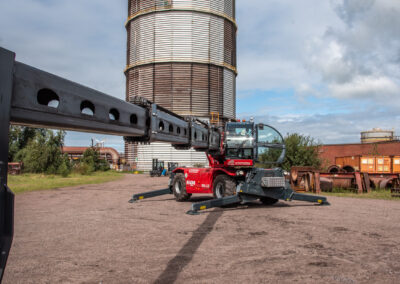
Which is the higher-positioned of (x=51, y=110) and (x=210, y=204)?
(x=51, y=110)

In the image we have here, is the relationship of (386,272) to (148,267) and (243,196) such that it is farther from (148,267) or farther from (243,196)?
(243,196)

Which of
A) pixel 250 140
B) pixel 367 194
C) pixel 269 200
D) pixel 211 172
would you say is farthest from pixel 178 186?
pixel 367 194

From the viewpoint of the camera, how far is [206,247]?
707 centimetres

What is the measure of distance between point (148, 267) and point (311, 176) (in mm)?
15552

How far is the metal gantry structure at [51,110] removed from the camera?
7.05 ft

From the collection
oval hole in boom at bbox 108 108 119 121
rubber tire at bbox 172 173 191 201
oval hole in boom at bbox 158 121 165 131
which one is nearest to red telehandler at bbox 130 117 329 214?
rubber tire at bbox 172 173 191 201

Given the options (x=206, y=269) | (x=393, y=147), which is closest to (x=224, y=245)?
(x=206, y=269)

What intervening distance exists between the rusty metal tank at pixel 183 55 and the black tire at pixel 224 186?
95.6 feet

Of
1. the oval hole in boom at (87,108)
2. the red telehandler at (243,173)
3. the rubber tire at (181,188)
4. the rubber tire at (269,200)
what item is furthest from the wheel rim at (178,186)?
the oval hole in boom at (87,108)

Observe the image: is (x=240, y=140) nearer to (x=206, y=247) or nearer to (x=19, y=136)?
(x=206, y=247)

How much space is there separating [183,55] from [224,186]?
1226 inches

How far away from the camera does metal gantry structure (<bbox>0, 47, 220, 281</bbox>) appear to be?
84.6 inches

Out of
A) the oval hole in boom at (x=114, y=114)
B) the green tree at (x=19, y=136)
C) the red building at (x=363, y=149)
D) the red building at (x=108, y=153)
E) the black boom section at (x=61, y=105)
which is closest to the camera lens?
the black boom section at (x=61, y=105)

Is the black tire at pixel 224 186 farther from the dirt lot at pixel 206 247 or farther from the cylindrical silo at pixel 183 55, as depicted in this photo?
the cylindrical silo at pixel 183 55
